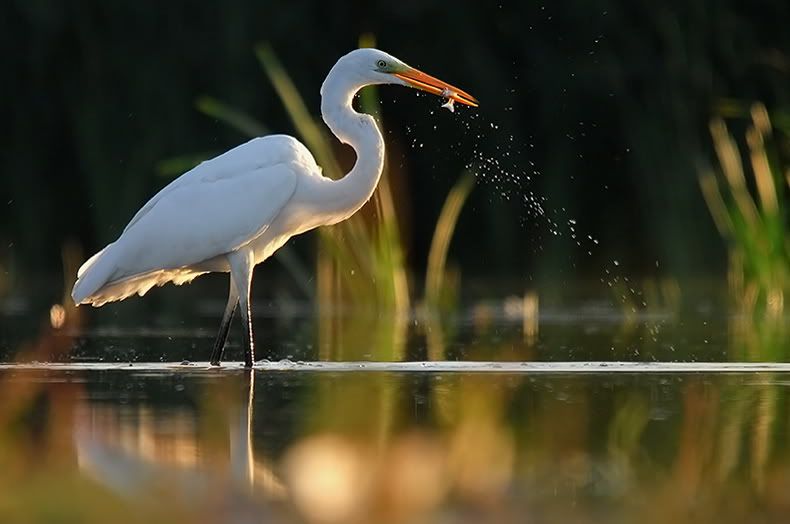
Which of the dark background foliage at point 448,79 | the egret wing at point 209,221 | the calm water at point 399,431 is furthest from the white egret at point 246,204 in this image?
the dark background foliage at point 448,79

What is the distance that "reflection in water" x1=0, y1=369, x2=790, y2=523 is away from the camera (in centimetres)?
367

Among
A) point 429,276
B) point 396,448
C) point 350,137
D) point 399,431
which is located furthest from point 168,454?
point 429,276

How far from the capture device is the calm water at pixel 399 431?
371 centimetres

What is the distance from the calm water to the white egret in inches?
14.8

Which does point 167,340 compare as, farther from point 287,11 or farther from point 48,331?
point 287,11

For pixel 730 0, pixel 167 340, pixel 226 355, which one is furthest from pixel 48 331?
pixel 730 0

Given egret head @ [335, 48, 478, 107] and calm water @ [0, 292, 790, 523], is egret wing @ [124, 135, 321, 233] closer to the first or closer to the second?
egret head @ [335, 48, 478, 107]

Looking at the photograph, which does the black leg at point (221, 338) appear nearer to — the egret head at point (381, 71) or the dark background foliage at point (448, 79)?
the egret head at point (381, 71)

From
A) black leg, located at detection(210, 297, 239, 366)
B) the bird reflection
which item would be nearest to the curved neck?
black leg, located at detection(210, 297, 239, 366)

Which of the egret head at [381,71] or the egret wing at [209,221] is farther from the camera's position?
the egret head at [381,71]

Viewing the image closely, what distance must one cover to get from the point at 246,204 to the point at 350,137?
22.0 inches

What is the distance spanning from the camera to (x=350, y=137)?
25.6ft

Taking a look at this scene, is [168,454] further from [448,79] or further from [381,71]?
[448,79]

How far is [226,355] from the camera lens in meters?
8.21
